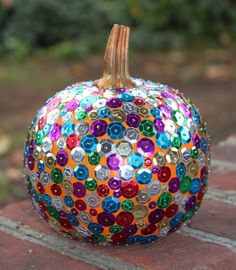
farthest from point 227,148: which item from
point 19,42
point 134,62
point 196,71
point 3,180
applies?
point 19,42

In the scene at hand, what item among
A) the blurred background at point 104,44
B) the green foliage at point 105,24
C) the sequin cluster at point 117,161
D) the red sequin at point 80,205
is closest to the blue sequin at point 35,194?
the sequin cluster at point 117,161

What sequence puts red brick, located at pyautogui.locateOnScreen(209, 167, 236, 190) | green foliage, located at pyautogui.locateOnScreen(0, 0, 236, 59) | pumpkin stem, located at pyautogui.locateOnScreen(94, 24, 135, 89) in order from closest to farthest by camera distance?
pumpkin stem, located at pyautogui.locateOnScreen(94, 24, 135, 89) < red brick, located at pyautogui.locateOnScreen(209, 167, 236, 190) < green foliage, located at pyautogui.locateOnScreen(0, 0, 236, 59)

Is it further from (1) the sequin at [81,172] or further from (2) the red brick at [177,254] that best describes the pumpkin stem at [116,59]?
(2) the red brick at [177,254]

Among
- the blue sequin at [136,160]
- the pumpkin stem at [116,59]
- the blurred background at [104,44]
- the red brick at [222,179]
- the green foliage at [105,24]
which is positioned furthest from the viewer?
the green foliage at [105,24]

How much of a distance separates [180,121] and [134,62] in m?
4.59

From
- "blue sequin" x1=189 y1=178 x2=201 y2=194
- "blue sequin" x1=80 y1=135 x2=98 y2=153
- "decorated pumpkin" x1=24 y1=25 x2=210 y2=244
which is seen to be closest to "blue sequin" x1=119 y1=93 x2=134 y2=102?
"decorated pumpkin" x1=24 y1=25 x2=210 y2=244

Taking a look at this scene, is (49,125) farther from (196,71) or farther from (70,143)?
(196,71)

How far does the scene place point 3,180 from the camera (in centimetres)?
344

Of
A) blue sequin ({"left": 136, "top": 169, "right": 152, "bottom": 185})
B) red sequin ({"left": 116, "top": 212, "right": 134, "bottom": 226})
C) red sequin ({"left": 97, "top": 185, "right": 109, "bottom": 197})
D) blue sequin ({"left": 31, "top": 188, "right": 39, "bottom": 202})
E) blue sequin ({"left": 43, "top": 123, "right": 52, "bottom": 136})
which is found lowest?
red sequin ({"left": 116, "top": 212, "right": 134, "bottom": 226})

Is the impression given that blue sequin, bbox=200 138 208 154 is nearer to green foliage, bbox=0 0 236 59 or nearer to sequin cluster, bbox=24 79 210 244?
sequin cluster, bbox=24 79 210 244

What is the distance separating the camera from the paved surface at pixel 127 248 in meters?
1.55

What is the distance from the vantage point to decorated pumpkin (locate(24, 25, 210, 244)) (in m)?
1.45

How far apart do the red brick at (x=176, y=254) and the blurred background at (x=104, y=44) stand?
3242 mm

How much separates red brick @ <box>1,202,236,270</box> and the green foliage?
15.5 ft
